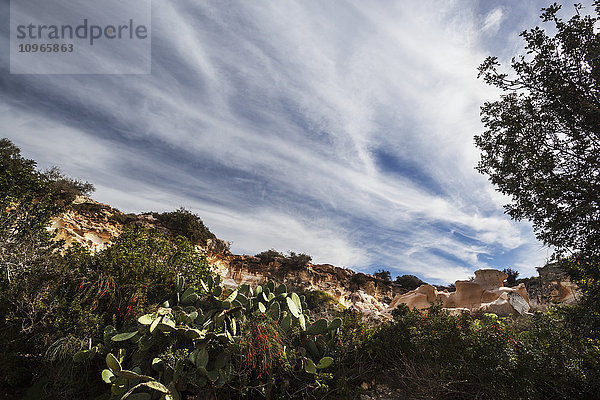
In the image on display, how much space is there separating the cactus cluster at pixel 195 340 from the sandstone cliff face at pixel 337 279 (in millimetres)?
3600

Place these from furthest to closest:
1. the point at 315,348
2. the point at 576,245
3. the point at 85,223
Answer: the point at 85,223 < the point at 576,245 < the point at 315,348

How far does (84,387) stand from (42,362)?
0.91m

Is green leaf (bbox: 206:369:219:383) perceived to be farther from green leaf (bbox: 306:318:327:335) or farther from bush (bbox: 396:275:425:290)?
bush (bbox: 396:275:425:290)

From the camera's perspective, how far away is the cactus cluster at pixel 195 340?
3949 mm

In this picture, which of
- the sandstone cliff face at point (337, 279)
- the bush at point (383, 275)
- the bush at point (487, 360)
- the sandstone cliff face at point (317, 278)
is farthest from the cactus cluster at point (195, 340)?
the bush at point (383, 275)

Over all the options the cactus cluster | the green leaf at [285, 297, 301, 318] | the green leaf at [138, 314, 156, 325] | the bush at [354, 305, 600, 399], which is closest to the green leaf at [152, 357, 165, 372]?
the cactus cluster

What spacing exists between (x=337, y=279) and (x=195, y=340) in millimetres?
21757

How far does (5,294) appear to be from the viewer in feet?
16.5

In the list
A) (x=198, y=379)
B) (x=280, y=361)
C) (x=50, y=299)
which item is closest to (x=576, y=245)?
(x=280, y=361)

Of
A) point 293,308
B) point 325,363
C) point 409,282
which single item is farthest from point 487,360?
point 409,282

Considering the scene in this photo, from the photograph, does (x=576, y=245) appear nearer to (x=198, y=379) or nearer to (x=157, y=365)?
(x=198, y=379)

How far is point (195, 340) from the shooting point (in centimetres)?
443

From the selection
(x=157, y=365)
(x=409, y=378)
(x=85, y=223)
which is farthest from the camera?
(x=85, y=223)

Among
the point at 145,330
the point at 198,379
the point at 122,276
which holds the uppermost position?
the point at 122,276
